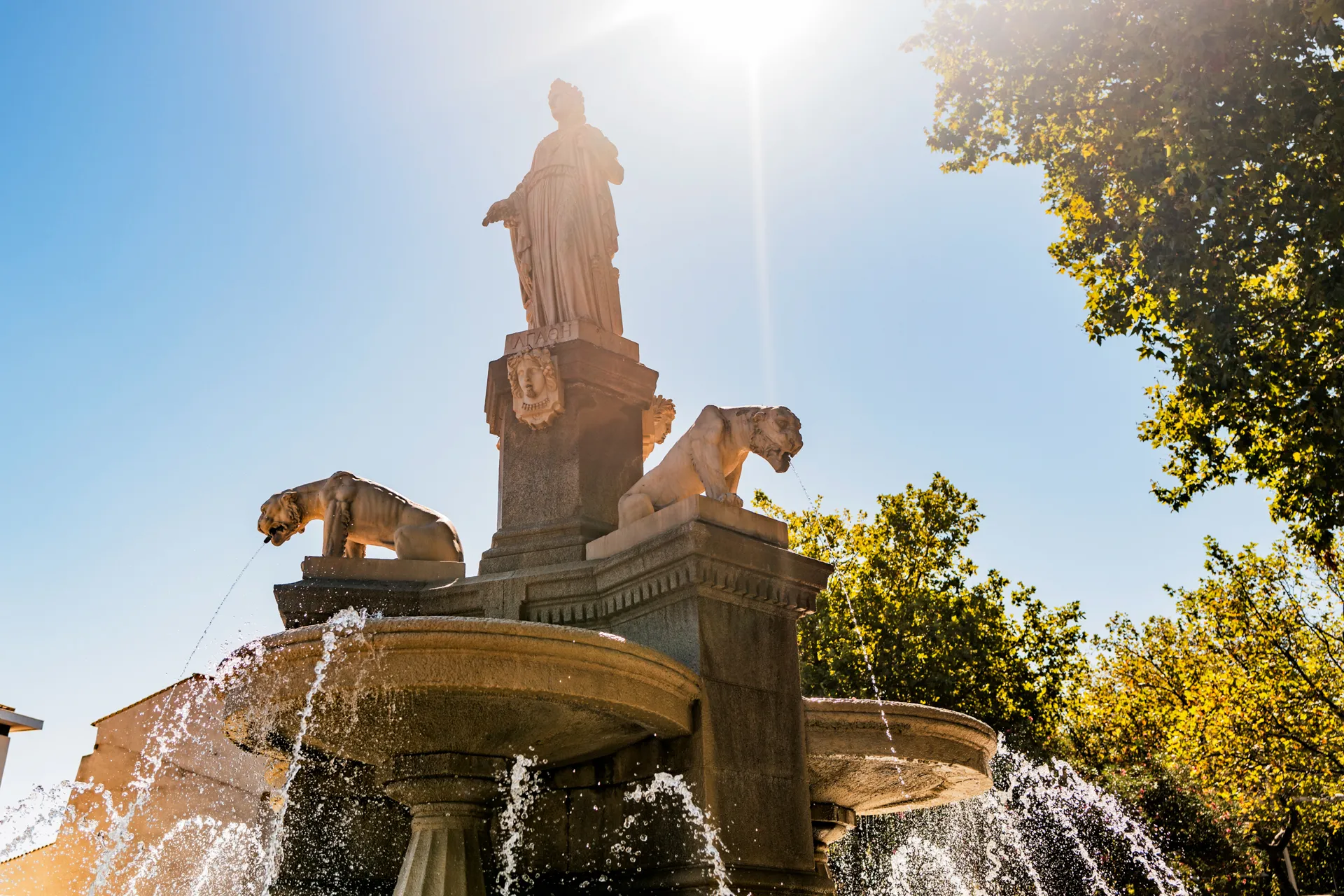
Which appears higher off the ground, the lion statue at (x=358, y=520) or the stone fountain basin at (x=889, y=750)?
the lion statue at (x=358, y=520)

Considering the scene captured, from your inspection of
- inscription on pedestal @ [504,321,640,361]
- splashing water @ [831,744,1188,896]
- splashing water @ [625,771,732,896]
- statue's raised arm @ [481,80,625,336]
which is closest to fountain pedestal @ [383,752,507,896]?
splashing water @ [625,771,732,896]

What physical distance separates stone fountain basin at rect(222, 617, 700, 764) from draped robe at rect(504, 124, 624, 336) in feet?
13.9

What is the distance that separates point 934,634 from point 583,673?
2122cm

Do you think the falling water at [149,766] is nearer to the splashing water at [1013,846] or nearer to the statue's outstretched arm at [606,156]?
the statue's outstretched arm at [606,156]

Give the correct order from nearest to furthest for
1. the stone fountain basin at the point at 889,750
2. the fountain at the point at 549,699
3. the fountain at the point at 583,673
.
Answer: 1. the fountain at the point at 583,673
2. the fountain at the point at 549,699
3. the stone fountain basin at the point at 889,750

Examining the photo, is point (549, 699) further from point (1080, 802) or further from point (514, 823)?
point (1080, 802)

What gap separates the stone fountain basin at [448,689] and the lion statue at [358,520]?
8.27 ft

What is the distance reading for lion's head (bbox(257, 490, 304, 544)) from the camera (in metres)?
8.41

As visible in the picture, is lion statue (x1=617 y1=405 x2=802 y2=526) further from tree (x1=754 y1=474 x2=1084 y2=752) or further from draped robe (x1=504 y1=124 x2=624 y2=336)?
tree (x1=754 y1=474 x2=1084 y2=752)

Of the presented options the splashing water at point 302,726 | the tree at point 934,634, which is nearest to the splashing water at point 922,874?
the tree at point 934,634

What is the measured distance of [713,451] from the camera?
7.12 metres

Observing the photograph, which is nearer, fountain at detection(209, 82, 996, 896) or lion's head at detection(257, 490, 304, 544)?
fountain at detection(209, 82, 996, 896)

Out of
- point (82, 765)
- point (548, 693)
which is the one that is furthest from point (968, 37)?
point (82, 765)

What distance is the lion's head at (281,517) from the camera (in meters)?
8.41
